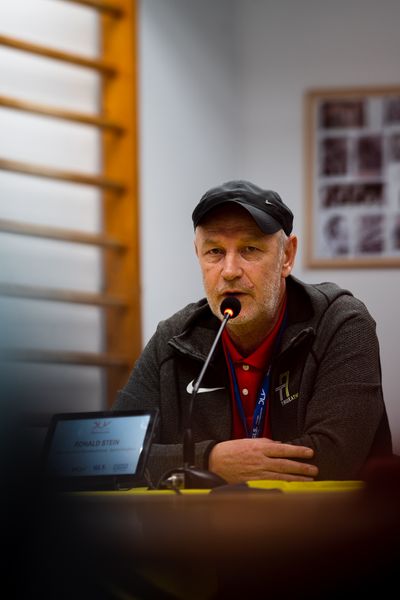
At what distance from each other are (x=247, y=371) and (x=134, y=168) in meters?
1.99

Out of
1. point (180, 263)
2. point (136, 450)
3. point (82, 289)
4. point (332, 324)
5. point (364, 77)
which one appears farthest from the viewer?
point (364, 77)

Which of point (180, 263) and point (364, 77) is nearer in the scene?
point (180, 263)

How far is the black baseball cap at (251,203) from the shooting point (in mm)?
1854

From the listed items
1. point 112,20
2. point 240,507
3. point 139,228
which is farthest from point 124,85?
point 240,507

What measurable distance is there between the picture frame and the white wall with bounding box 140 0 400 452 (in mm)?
52

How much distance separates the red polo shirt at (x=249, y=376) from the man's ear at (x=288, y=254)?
14cm

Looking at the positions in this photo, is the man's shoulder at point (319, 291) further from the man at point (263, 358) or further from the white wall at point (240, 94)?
the white wall at point (240, 94)

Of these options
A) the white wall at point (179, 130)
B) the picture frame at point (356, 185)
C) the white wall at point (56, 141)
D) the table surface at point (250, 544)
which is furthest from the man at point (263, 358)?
the picture frame at point (356, 185)

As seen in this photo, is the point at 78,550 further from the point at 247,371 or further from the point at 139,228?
the point at 139,228

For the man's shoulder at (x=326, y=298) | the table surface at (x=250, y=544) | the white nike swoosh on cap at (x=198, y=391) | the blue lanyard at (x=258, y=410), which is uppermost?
the man's shoulder at (x=326, y=298)

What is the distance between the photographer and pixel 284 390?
1839mm

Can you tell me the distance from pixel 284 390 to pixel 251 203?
13.4 inches

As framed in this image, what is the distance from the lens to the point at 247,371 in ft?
6.25

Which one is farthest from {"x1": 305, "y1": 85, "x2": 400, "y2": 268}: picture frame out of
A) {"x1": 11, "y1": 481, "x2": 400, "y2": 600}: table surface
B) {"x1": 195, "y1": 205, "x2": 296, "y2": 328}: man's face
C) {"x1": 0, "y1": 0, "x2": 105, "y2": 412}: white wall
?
{"x1": 11, "y1": 481, "x2": 400, "y2": 600}: table surface
